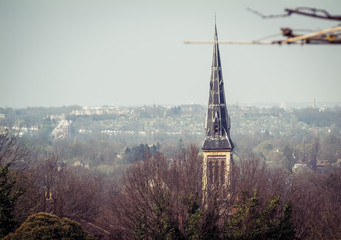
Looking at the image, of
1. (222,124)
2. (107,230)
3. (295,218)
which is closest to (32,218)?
(107,230)

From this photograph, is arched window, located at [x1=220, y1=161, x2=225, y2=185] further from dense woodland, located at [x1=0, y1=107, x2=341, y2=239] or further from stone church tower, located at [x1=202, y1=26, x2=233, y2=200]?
dense woodland, located at [x1=0, y1=107, x2=341, y2=239]

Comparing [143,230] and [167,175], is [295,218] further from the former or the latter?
[143,230]

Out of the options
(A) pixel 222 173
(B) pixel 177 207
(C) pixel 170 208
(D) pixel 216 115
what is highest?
(D) pixel 216 115

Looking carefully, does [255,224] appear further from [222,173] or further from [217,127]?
[217,127]

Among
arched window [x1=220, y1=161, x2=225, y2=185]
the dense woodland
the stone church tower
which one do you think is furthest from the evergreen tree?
the stone church tower

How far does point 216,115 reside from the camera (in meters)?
67.9

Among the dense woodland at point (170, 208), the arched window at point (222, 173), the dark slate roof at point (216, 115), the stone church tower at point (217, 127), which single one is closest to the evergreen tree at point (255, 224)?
the dense woodland at point (170, 208)

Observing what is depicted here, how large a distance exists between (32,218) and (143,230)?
6.65m

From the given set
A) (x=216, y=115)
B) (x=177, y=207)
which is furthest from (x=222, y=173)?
(x=177, y=207)

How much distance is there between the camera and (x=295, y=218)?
52812 millimetres

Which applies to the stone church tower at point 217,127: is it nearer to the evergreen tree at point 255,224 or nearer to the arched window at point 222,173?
the arched window at point 222,173

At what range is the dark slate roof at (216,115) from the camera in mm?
67625

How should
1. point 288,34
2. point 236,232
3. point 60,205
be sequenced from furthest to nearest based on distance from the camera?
point 60,205 → point 236,232 → point 288,34

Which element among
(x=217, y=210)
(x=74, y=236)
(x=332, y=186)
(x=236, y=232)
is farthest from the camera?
(x=332, y=186)
